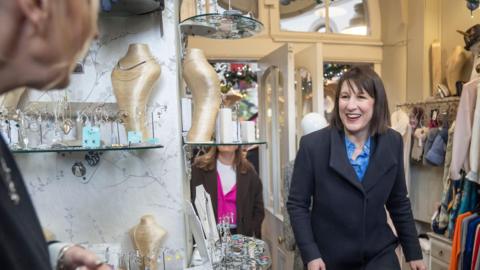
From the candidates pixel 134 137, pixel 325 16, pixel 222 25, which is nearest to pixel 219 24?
pixel 222 25

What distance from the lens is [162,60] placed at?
1.12 meters

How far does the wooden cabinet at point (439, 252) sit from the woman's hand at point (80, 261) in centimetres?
236

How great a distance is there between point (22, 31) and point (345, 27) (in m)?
3.39

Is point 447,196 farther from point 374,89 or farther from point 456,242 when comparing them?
point 374,89

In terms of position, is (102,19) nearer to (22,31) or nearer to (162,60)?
(162,60)

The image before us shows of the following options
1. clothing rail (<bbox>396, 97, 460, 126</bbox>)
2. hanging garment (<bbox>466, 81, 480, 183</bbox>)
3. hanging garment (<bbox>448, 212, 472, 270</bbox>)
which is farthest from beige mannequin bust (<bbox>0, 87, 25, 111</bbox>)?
clothing rail (<bbox>396, 97, 460, 126</bbox>)

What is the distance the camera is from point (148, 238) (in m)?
1.05

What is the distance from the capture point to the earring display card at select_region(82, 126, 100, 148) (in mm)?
1003

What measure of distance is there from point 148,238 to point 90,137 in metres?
0.35

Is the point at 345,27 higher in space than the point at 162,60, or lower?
higher

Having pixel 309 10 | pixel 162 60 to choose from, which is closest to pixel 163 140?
pixel 162 60

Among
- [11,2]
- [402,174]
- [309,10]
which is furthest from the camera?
[309,10]

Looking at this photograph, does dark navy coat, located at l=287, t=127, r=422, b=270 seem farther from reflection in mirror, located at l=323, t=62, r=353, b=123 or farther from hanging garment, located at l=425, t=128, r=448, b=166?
reflection in mirror, located at l=323, t=62, r=353, b=123

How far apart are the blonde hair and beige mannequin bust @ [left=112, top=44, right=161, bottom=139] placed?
1.32m
